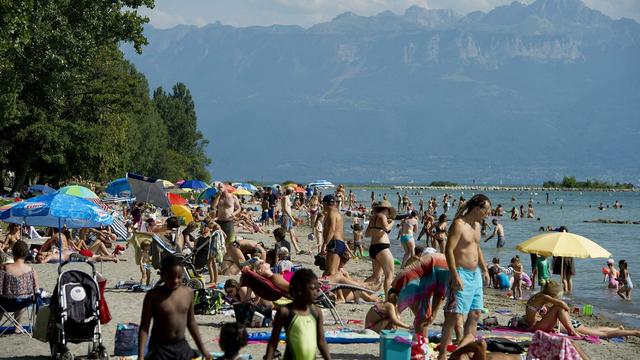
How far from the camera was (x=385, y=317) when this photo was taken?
34.3ft

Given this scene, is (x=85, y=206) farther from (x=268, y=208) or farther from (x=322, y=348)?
(x=268, y=208)

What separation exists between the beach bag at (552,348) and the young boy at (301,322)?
3394mm

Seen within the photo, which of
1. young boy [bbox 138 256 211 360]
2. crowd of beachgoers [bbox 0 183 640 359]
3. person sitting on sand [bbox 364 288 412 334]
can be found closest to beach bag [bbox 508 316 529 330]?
crowd of beachgoers [bbox 0 183 640 359]

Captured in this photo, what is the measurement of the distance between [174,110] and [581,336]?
8760cm

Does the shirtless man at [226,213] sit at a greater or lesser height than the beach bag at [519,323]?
greater

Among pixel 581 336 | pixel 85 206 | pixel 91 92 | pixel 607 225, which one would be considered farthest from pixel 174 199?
pixel 607 225

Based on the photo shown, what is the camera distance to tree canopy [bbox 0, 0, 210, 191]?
25.6m

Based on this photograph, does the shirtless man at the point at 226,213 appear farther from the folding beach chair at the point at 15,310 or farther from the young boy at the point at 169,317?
the young boy at the point at 169,317

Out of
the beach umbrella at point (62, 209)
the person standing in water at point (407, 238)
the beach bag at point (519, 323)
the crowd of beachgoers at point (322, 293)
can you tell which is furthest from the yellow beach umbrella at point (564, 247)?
the beach umbrella at point (62, 209)

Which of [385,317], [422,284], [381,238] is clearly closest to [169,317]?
[422,284]

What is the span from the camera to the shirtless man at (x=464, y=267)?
29.0 feet

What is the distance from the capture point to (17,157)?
3897cm

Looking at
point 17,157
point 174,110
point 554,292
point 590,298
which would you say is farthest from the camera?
point 174,110

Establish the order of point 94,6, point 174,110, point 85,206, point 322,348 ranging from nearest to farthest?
point 322,348 → point 85,206 → point 94,6 → point 174,110
